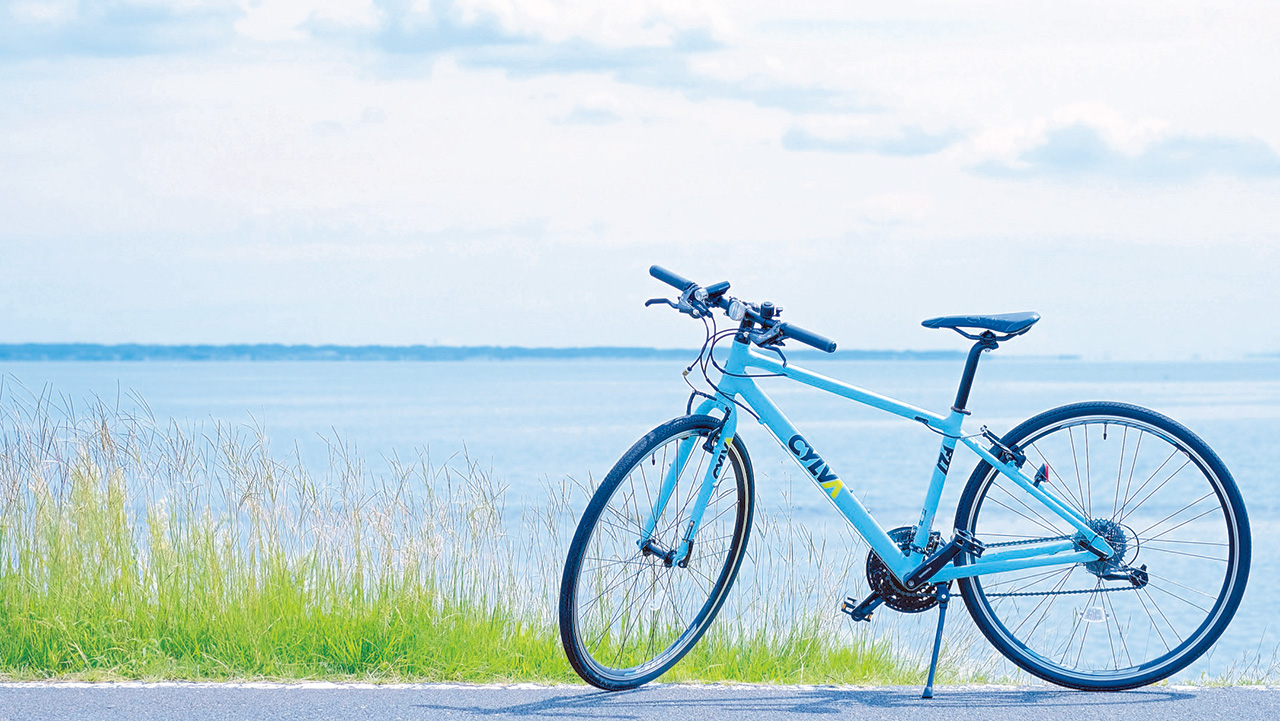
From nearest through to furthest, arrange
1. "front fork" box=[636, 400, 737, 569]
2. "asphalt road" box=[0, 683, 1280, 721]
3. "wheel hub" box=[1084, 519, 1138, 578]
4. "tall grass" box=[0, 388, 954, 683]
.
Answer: "asphalt road" box=[0, 683, 1280, 721], "front fork" box=[636, 400, 737, 569], "wheel hub" box=[1084, 519, 1138, 578], "tall grass" box=[0, 388, 954, 683]

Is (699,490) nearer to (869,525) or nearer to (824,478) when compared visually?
(824,478)

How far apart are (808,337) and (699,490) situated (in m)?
0.69

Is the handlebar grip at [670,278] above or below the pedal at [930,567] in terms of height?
above

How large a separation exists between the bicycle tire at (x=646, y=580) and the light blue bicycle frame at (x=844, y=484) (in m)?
0.06

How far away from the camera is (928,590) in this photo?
4152 mm

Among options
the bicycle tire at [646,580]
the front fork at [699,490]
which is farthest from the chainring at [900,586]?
the front fork at [699,490]

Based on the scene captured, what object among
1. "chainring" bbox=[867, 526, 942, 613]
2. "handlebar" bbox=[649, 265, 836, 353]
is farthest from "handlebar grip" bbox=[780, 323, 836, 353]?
"chainring" bbox=[867, 526, 942, 613]

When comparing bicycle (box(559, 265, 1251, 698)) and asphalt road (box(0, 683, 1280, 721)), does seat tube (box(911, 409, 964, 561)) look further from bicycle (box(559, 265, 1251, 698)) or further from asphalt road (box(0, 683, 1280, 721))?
asphalt road (box(0, 683, 1280, 721))

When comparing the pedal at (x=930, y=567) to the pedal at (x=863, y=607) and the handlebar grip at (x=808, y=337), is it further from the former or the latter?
the handlebar grip at (x=808, y=337)

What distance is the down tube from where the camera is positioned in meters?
4.11

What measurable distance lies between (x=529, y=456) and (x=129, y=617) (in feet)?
119

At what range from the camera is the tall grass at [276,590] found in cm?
427

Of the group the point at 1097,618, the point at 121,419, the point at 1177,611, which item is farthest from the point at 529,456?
the point at 1097,618

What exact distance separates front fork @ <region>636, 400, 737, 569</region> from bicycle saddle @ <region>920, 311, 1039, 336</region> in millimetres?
834
